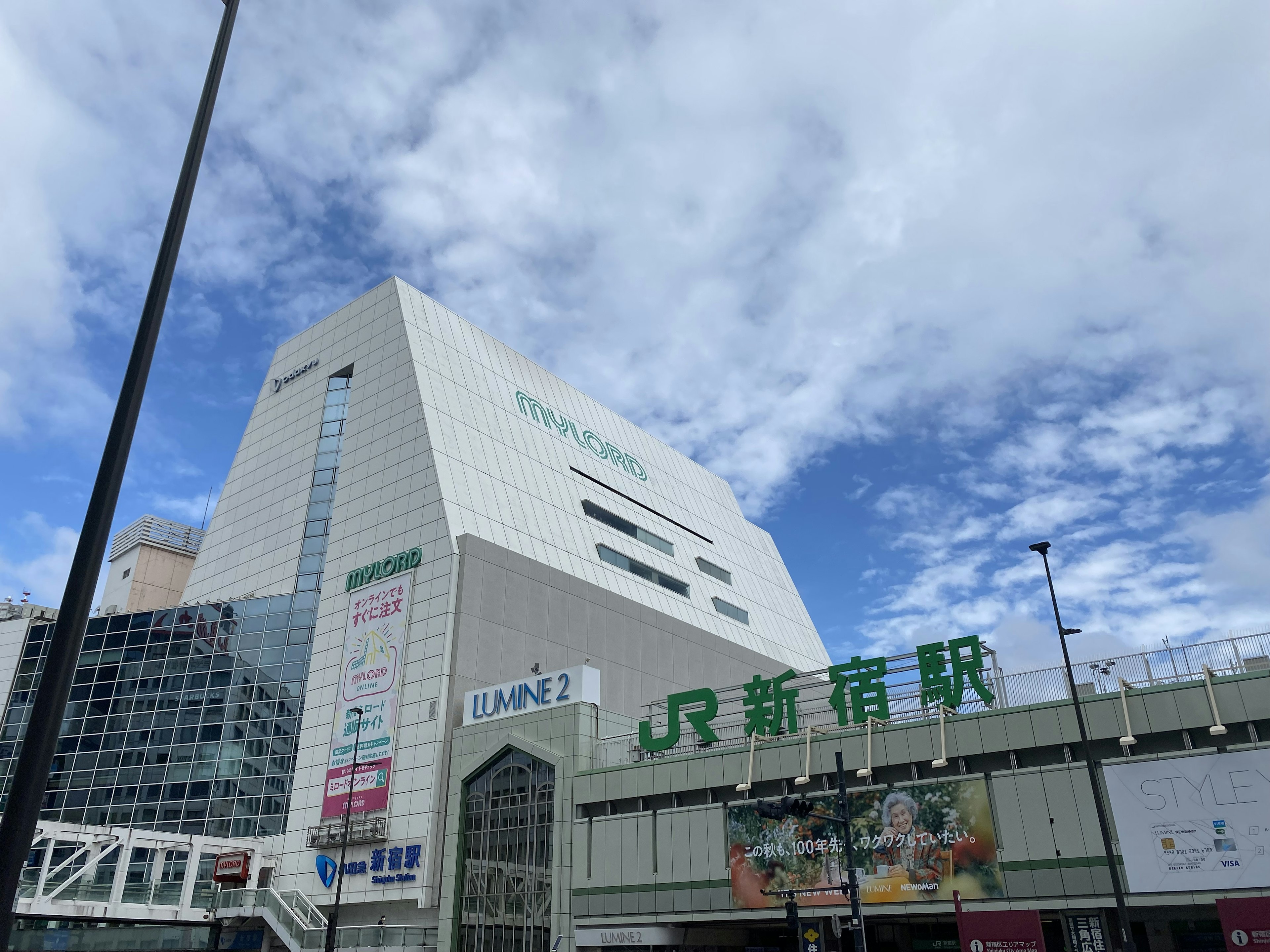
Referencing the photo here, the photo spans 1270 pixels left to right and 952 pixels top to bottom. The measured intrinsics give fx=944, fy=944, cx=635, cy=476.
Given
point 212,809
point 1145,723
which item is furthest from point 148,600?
point 1145,723

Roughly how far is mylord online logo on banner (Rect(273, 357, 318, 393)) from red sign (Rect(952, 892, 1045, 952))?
5778 cm

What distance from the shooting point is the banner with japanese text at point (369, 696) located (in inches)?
1901

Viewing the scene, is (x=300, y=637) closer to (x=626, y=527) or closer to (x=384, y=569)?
(x=384, y=569)

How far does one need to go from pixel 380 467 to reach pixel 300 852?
73.3 ft

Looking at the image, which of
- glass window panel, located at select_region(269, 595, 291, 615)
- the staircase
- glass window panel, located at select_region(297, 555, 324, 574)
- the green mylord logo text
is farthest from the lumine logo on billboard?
the green mylord logo text

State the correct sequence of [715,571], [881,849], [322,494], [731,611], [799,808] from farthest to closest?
[715,571]
[731,611]
[322,494]
[881,849]
[799,808]

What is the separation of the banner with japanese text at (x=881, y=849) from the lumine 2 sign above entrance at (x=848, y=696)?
3155 mm

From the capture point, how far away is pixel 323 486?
62219 mm

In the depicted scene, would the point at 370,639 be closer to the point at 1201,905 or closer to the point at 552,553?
the point at 552,553

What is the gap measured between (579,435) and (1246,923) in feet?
184

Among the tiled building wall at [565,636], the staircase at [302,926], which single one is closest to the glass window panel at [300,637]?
the tiled building wall at [565,636]

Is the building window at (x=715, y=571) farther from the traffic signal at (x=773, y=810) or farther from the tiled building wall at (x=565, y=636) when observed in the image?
the traffic signal at (x=773, y=810)

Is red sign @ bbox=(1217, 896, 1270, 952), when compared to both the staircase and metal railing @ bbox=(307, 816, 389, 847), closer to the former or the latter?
the staircase

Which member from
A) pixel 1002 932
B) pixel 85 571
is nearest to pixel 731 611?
pixel 1002 932
